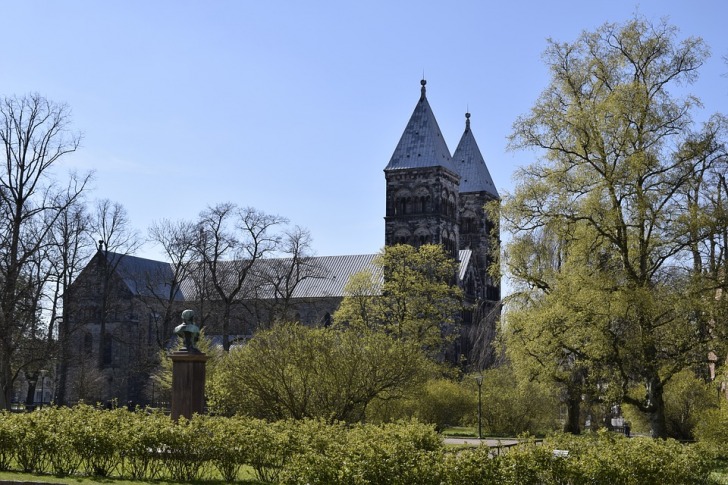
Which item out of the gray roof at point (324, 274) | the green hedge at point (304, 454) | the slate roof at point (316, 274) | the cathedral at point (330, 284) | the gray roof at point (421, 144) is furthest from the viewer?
the slate roof at point (316, 274)

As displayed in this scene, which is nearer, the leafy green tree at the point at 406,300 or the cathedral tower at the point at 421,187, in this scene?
the leafy green tree at the point at 406,300

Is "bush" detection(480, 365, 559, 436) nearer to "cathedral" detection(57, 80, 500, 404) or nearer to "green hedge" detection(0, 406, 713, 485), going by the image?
"green hedge" detection(0, 406, 713, 485)

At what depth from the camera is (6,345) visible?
107 feet

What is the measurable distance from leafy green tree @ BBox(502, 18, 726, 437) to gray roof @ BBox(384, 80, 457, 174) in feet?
146

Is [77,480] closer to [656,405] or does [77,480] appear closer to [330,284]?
[656,405]

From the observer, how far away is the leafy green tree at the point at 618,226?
78.9 feet

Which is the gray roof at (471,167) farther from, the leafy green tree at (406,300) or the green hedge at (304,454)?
the green hedge at (304,454)

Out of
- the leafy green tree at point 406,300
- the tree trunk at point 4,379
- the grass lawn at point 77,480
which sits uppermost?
the leafy green tree at point 406,300

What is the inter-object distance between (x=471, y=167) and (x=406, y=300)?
120 ft

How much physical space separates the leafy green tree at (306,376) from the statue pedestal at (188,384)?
14.7ft

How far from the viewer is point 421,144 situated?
72062 mm

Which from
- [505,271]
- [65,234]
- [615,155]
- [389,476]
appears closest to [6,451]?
[389,476]

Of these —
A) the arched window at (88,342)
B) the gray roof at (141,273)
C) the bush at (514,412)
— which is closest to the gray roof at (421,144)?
the gray roof at (141,273)

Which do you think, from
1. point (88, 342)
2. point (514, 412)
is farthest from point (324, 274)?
point (514, 412)
